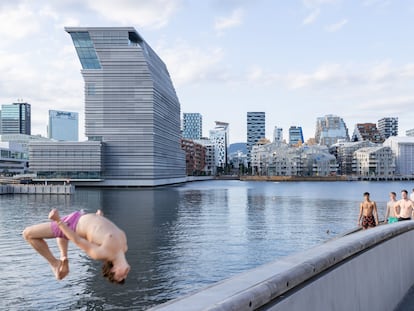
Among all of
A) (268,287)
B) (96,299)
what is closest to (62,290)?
(96,299)

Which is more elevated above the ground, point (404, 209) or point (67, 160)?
point (67, 160)

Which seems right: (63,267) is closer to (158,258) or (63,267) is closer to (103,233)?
(103,233)

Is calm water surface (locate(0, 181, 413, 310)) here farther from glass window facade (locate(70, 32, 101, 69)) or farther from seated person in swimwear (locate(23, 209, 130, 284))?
glass window facade (locate(70, 32, 101, 69))

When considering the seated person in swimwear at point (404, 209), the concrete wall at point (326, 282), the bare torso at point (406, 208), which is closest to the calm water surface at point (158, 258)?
the seated person in swimwear at point (404, 209)

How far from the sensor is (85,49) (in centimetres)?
16175

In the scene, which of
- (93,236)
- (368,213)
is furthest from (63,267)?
(368,213)

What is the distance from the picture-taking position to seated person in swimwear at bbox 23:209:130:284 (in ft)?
8.91

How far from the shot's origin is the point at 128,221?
171ft

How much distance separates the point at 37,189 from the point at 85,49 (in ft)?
210

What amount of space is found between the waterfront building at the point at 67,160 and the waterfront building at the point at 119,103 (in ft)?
14.6

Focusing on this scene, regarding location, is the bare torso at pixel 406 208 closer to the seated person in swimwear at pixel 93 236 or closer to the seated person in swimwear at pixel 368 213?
the seated person in swimwear at pixel 368 213

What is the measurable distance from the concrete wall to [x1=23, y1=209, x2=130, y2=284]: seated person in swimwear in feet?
6.11

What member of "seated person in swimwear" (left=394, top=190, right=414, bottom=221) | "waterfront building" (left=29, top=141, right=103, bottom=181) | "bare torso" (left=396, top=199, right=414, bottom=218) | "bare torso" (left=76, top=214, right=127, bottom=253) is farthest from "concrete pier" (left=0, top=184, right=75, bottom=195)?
"bare torso" (left=76, top=214, right=127, bottom=253)

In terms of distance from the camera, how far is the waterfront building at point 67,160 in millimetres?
157875
